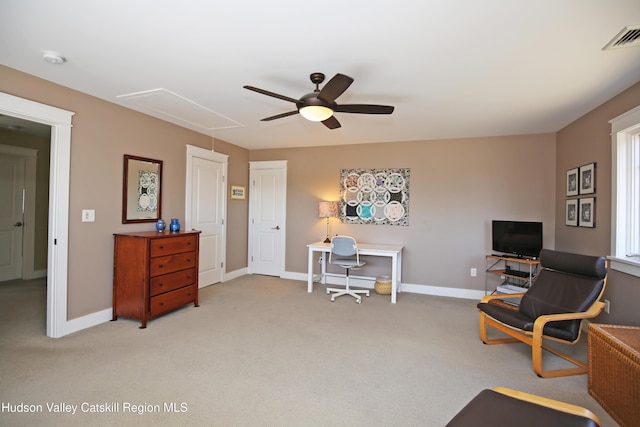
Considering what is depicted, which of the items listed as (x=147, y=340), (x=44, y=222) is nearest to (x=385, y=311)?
(x=147, y=340)

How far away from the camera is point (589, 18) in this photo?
1.81 meters

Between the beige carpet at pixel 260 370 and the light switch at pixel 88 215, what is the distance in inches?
44.8

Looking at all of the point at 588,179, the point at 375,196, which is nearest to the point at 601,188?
the point at 588,179

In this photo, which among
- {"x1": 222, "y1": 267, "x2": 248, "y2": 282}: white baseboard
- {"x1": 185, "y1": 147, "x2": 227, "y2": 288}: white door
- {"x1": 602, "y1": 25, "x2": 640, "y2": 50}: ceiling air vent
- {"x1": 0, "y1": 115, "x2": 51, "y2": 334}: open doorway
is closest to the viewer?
{"x1": 602, "y1": 25, "x2": 640, "y2": 50}: ceiling air vent

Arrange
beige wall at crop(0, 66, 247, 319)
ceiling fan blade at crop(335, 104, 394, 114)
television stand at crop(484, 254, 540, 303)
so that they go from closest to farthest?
ceiling fan blade at crop(335, 104, 394, 114) < beige wall at crop(0, 66, 247, 319) < television stand at crop(484, 254, 540, 303)

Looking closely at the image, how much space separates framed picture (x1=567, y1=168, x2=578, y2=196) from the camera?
143 inches

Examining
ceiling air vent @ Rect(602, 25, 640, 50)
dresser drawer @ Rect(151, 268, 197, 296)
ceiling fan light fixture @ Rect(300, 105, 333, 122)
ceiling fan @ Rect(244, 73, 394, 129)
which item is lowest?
dresser drawer @ Rect(151, 268, 197, 296)

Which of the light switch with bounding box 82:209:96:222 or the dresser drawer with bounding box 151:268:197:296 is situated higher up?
the light switch with bounding box 82:209:96:222

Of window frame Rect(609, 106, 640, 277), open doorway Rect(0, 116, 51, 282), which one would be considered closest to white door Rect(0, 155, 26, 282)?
open doorway Rect(0, 116, 51, 282)

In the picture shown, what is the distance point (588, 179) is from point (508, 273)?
142cm

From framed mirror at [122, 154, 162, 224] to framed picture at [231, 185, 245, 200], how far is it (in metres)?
1.56

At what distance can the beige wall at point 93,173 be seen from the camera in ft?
9.78

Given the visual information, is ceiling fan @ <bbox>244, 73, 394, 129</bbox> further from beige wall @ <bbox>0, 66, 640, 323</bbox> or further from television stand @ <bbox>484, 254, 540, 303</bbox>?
television stand @ <bbox>484, 254, 540, 303</bbox>

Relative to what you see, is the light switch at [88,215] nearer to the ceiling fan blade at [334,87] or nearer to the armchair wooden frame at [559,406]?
the ceiling fan blade at [334,87]
